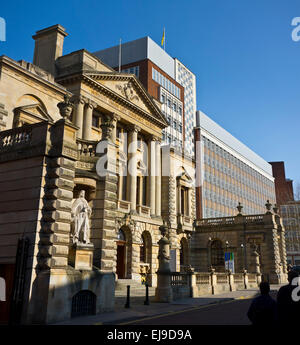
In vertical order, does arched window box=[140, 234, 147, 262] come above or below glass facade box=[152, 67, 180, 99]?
below

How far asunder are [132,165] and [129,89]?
7.65m

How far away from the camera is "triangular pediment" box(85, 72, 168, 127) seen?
33.5 m

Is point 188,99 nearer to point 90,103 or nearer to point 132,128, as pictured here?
point 132,128

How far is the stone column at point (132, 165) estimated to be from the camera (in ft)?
116

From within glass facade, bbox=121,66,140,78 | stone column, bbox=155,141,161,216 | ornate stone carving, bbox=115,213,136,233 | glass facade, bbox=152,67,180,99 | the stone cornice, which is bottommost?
ornate stone carving, bbox=115,213,136,233

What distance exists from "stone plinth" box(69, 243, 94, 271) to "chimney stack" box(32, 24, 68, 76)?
72.1ft

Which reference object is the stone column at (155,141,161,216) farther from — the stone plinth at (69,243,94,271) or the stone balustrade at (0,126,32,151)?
the stone balustrade at (0,126,32,151)

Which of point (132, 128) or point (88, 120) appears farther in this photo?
point (132, 128)

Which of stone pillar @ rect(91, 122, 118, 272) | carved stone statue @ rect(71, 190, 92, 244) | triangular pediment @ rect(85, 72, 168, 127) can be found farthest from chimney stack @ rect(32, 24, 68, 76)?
carved stone statue @ rect(71, 190, 92, 244)

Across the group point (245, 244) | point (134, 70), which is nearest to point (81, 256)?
point (245, 244)

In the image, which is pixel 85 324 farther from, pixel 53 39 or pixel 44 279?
pixel 53 39

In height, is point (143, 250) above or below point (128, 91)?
below

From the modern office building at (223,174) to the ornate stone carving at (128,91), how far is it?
29.7 meters

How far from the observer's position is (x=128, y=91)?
36781 millimetres
